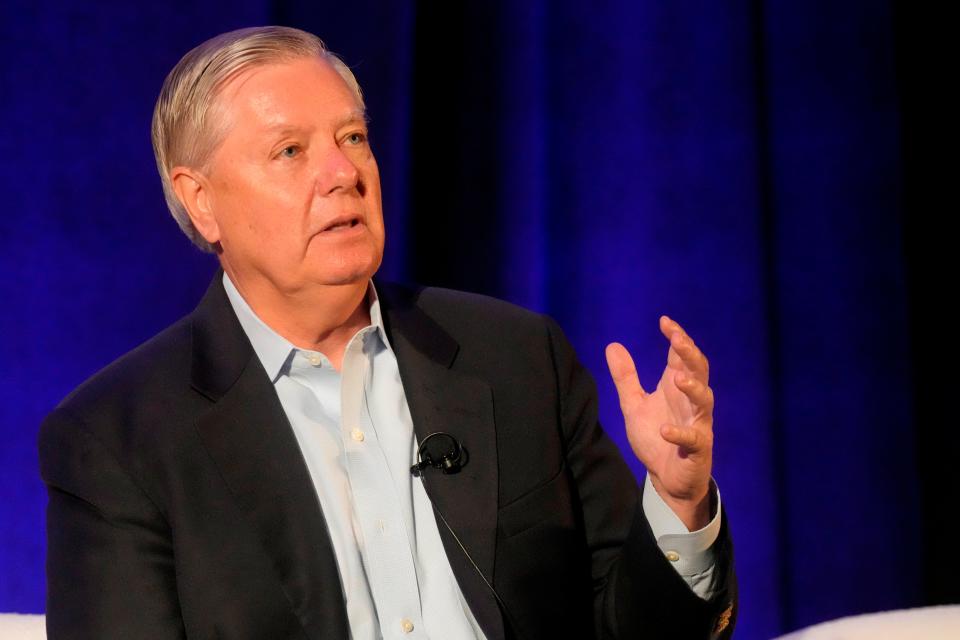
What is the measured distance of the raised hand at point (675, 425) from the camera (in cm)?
145

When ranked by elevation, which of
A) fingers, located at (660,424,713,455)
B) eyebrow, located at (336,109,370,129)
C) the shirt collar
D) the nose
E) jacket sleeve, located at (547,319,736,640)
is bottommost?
jacket sleeve, located at (547,319,736,640)

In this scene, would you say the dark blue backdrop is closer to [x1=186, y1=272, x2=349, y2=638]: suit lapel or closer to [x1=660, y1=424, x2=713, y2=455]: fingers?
[x1=186, y1=272, x2=349, y2=638]: suit lapel

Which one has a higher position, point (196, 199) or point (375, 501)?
point (196, 199)

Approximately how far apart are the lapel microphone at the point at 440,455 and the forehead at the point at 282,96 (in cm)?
51

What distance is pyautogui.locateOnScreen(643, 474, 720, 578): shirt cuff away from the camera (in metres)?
1.61

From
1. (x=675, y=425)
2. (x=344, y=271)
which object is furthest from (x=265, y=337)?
(x=675, y=425)

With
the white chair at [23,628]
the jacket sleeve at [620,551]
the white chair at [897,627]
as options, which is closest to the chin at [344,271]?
the jacket sleeve at [620,551]

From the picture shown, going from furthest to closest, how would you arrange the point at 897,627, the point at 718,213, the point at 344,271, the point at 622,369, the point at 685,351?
the point at 718,213 → the point at 897,627 → the point at 344,271 → the point at 622,369 → the point at 685,351

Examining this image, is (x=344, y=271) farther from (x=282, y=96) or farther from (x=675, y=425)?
(x=675, y=425)

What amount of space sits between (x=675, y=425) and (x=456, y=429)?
1.40ft

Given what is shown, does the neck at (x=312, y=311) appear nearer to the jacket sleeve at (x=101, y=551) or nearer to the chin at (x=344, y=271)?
the chin at (x=344, y=271)

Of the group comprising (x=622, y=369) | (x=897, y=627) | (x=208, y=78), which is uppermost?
(x=208, y=78)

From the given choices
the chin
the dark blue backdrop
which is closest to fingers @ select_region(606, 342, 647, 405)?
the chin

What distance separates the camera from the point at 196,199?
6.01 ft
